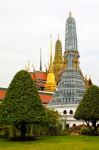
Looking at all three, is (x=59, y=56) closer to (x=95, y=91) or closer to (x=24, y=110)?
(x=95, y=91)

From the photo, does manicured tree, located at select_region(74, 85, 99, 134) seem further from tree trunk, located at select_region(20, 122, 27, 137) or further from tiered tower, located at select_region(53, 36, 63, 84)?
tiered tower, located at select_region(53, 36, 63, 84)

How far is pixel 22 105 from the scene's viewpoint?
35719 millimetres

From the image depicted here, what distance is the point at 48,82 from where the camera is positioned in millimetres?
94312

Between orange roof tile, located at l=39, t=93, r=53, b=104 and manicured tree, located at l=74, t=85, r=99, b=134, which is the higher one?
orange roof tile, located at l=39, t=93, r=53, b=104

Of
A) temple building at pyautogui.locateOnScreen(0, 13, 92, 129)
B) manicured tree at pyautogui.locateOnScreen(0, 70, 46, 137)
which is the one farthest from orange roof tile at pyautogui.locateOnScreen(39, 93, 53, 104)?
manicured tree at pyautogui.locateOnScreen(0, 70, 46, 137)

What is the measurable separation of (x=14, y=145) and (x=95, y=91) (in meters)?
16.6

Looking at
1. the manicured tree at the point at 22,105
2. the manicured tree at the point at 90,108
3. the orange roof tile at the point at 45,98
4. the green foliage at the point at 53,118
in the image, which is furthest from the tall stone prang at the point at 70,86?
the manicured tree at the point at 22,105

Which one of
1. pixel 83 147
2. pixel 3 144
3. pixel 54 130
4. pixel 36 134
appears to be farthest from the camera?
pixel 54 130

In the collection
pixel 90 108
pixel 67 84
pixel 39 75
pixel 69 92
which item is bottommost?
pixel 90 108

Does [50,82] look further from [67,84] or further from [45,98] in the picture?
[67,84]

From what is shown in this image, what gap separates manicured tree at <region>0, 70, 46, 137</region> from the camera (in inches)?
1383

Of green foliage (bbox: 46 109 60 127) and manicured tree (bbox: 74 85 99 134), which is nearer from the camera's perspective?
manicured tree (bbox: 74 85 99 134)

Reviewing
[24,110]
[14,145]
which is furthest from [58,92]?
[14,145]

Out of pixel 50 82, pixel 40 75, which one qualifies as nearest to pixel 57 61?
pixel 40 75
